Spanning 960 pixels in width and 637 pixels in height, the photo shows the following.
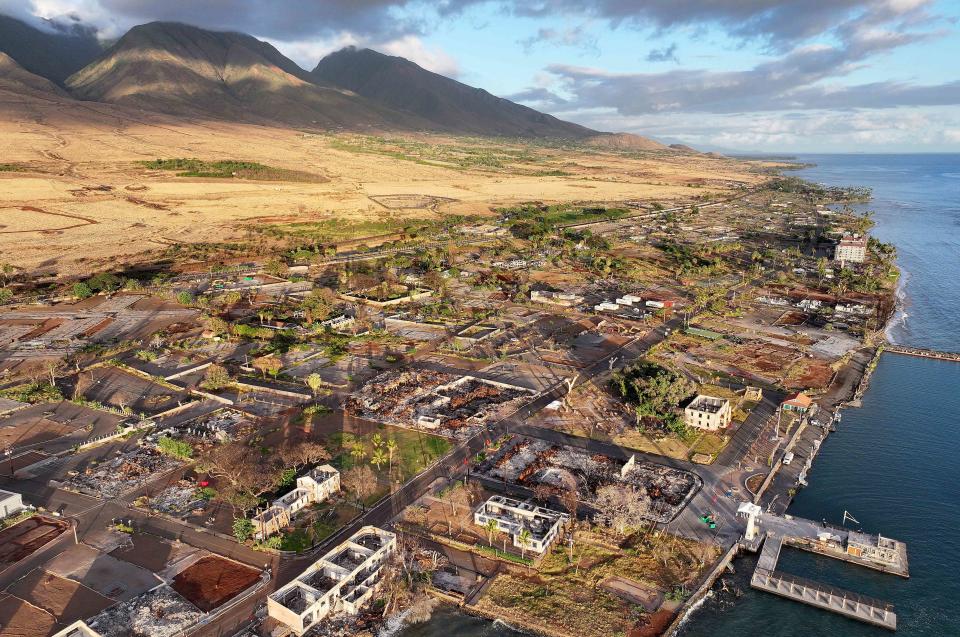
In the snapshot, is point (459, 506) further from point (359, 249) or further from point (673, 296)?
point (359, 249)

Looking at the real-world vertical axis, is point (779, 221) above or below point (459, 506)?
above

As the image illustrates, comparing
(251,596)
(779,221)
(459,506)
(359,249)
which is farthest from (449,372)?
(779,221)

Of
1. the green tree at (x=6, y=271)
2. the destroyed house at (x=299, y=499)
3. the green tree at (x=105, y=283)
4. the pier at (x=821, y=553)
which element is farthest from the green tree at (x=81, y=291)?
the pier at (x=821, y=553)

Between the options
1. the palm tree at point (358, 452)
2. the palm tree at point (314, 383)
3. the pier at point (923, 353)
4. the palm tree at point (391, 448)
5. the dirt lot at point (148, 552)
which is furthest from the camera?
the pier at point (923, 353)

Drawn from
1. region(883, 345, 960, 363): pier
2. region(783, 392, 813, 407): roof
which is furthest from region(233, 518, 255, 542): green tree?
region(883, 345, 960, 363): pier

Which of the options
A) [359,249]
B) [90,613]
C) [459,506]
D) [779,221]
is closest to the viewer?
[90,613]

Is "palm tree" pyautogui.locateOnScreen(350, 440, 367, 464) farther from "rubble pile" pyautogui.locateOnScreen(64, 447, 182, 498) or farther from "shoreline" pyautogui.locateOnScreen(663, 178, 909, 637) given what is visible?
"shoreline" pyautogui.locateOnScreen(663, 178, 909, 637)

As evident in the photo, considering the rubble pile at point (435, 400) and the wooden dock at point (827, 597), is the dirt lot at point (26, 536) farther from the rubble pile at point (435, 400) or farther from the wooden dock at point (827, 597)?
the wooden dock at point (827, 597)

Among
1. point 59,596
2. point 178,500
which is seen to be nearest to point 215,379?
point 178,500
